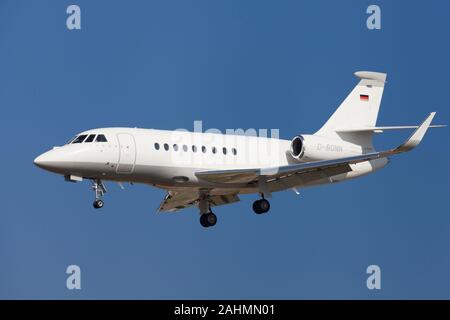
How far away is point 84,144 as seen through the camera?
33375mm

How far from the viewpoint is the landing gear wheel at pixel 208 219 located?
37.5 meters

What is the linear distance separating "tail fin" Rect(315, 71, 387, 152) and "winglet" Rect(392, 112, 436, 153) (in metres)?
5.56

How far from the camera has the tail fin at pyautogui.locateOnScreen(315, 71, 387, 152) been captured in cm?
3784

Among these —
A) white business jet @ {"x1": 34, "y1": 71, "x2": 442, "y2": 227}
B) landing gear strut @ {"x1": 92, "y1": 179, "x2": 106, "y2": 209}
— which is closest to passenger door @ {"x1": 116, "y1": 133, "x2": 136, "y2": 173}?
white business jet @ {"x1": 34, "y1": 71, "x2": 442, "y2": 227}

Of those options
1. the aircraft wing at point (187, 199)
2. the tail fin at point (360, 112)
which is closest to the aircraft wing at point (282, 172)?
the aircraft wing at point (187, 199)

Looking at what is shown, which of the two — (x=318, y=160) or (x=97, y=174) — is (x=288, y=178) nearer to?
(x=318, y=160)

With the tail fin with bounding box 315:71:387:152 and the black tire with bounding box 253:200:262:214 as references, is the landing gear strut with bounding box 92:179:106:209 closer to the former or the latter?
the black tire with bounding box 253:200:262:214

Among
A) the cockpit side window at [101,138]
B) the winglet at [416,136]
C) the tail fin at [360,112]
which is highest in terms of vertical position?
the tail fin at [360,112]

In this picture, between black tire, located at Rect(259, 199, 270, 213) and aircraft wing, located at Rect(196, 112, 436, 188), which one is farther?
black tire, located at Rect(259, 199, 270, 213)

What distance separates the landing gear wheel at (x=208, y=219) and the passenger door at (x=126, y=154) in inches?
185

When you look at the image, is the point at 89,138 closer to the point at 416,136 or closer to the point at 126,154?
the point at 126,154

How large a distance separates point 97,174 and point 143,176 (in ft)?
4.99

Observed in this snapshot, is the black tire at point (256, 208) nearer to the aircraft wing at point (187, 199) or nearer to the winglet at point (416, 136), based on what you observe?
the aircraft wing at point (187, 199)

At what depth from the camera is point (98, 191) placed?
109ft
